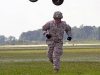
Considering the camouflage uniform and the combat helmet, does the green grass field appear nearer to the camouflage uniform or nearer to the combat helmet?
the camouflage uniform

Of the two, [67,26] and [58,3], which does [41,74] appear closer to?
[67,26]

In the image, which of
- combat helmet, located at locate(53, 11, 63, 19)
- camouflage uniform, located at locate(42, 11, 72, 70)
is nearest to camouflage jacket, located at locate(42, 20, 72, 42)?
camouflage uniform, located at locate(42, 11, 72, 70)

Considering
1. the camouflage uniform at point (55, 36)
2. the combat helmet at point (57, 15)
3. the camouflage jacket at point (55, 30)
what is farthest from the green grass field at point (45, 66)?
the combat helmet at point (57, 15)

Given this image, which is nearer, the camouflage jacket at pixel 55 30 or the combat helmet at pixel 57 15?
the combat helmet at pixel 57 15

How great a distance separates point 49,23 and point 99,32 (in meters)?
189

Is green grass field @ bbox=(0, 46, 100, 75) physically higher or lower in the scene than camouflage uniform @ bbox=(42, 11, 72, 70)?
lower

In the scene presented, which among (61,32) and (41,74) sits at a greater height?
(61,32)

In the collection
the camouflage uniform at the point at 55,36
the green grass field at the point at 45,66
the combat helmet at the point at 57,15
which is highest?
the combat helmet at the point at 57,15

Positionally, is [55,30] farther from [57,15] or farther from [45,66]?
[45,66]

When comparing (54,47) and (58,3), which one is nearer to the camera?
(54,47)

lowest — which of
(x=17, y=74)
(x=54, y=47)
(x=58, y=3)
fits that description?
(x=17, y=74)

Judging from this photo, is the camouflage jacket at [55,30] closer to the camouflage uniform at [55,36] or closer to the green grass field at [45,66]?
the camouflage uniform at [55,36]

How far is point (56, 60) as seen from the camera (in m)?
11.6

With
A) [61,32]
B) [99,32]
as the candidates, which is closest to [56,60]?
[61,32]
